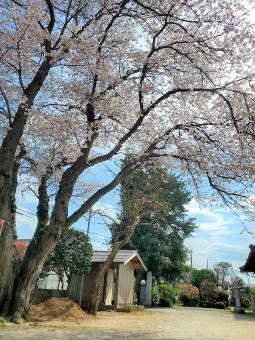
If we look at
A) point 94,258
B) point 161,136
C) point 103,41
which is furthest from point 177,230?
point 103,41

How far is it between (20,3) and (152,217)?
23471 millimetres

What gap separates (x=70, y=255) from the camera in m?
17.9

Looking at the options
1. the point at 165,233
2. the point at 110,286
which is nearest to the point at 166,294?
the point at 165,233

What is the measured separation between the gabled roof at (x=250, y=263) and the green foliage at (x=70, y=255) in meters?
10.3

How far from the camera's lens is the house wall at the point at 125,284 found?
23500 mm

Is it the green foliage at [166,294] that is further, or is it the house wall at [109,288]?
the green foliage at [166,294]

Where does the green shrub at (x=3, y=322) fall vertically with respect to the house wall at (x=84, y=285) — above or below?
below

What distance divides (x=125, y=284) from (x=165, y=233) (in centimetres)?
1048

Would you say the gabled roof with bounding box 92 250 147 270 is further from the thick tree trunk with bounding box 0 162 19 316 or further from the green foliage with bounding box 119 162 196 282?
the thick tree trunk with bounding box 0 162 19 316

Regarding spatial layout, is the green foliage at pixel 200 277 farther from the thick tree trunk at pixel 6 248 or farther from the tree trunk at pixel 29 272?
the thick tree trunk at pixel 6 248

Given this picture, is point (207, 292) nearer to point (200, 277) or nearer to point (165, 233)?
point (165, 233)

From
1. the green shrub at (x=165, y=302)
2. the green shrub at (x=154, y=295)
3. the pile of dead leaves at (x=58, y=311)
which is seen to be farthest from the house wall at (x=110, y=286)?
the green shrub at (x=154, y=295)

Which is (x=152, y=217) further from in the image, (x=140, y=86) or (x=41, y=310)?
(x=140, y=86)

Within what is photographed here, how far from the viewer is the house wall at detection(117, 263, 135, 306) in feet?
77.1
